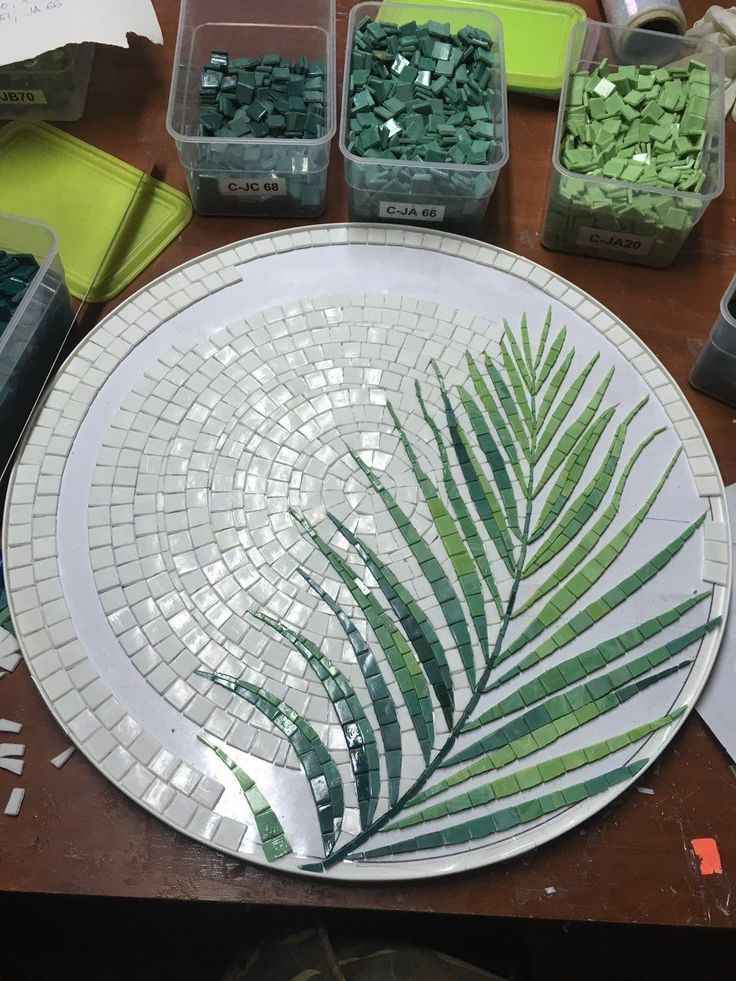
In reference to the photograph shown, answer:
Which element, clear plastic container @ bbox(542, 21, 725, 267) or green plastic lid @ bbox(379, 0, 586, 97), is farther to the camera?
green plastic lid @ bbox(379, 0, 586, 97)

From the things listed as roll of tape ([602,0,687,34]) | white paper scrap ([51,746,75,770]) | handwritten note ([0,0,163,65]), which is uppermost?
roll of tape ([602,0,687,34])

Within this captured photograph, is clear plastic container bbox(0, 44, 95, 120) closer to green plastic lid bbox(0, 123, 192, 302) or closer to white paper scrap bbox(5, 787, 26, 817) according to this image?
green plastic lid bbox(0, 123, 192, 302)

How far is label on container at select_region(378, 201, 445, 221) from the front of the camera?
2.47ft

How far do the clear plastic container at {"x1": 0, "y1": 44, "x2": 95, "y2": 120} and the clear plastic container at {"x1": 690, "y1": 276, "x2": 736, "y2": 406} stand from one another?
0.66 m

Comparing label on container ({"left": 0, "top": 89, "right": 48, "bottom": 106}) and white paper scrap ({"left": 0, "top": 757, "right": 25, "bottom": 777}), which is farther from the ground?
label on container ({"left": 0, "top": 89, "right": 48, "bottom": 106})

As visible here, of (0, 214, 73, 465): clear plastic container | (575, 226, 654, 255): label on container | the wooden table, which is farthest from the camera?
(575, 226, 654, 255): label on container

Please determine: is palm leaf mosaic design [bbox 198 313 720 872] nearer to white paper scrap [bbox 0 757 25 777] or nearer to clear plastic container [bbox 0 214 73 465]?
white paper scrap [bbox 0 757 25 777]

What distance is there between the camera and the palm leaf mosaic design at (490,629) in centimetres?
55

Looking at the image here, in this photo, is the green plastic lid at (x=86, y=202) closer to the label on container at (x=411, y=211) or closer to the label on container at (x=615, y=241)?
the label on container at (x=411, y=211)

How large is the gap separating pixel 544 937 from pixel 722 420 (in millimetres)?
630

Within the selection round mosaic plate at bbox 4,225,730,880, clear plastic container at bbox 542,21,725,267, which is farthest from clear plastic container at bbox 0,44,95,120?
clear plastic container at bbox 542,21,725,267

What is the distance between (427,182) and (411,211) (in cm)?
4

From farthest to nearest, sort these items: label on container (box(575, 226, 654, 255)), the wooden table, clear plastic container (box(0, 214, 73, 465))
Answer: label on container (box(575, 226, 654, 255)) < clear plastic container (box(0, 214, 73, 465)) < the wooden table

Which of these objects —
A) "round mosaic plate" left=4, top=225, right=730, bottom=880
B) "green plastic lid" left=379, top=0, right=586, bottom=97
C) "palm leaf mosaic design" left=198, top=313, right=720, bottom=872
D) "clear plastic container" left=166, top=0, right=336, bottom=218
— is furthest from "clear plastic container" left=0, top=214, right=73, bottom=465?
"green plastic lid" left=379, top=0, right=586, bottom=97
